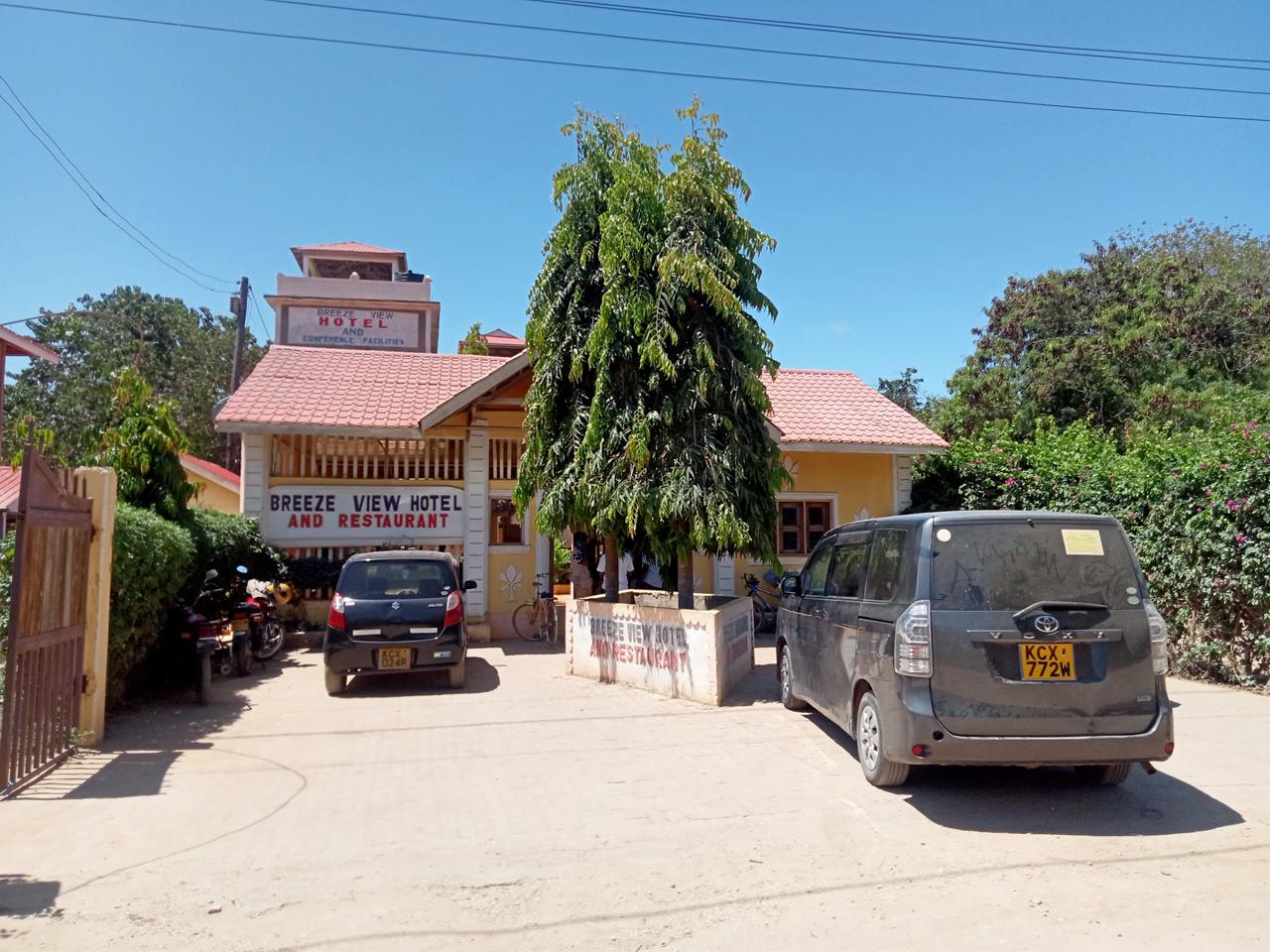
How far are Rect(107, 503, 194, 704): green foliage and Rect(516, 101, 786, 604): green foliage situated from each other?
4025 millimetres

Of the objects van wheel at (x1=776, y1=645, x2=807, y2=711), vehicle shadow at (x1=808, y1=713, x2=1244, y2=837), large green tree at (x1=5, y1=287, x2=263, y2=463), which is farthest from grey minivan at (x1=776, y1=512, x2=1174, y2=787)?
large green tree at (x1=5, y1=287, x2=263, y2=463)

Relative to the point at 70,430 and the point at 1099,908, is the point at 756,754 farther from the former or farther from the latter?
the point at 70,430

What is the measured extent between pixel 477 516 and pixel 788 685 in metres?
7.26

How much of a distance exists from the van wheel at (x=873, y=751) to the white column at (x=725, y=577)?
9103 millimetres

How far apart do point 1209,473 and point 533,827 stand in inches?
325

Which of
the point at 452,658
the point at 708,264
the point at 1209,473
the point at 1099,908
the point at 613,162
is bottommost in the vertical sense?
the point at 1099,908

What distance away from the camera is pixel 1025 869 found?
4.41m

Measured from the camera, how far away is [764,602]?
591 inches

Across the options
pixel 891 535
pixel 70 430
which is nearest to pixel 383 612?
pixel 891 535

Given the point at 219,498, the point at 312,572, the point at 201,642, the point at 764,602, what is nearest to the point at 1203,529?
the point at 764,602

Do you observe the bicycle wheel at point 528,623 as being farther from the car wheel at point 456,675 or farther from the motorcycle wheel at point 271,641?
the car wheel at point 456,675

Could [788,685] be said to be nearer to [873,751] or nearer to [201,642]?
[873,751]

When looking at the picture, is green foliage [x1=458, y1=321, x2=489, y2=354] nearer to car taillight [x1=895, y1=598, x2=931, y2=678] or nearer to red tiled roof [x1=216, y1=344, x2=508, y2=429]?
red tiled roof [x1=216, y1=344, x2=508, y2=429]

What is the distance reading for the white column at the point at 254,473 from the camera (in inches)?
535
